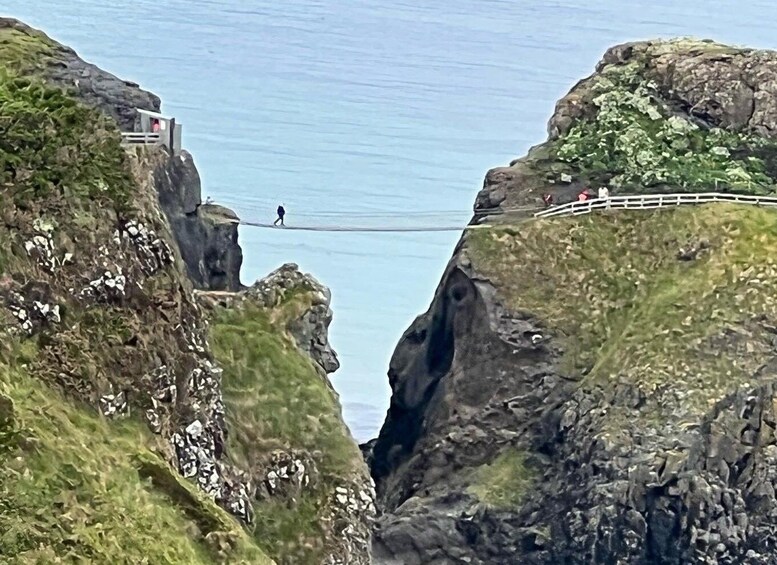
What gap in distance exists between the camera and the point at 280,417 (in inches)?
2773

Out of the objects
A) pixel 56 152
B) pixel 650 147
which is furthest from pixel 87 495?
pixel 650 147

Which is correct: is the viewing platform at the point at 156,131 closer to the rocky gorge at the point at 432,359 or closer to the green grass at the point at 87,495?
the rocky gorge at the point at 432,359

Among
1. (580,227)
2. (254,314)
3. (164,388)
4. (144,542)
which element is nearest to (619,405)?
(580,227)

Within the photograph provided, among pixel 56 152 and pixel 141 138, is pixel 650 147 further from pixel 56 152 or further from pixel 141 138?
pixel 56 152

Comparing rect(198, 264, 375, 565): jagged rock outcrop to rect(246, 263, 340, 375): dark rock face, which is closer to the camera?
rect(198, 264, 375, 565): jagged rock outcrop

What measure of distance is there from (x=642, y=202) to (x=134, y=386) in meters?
38.4

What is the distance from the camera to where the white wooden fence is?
92.2 meters

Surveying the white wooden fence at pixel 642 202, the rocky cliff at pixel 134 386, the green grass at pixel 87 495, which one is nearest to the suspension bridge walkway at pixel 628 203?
the white wooden fence at pixel 642 202

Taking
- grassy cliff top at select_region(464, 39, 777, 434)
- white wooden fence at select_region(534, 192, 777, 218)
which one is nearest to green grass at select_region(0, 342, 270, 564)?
grassy cliff top at select_region(464, 39, 777, 434)

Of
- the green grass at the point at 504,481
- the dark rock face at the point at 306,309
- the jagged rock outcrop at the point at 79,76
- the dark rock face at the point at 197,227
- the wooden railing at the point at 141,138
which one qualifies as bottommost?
the green grass at the point at 504,481

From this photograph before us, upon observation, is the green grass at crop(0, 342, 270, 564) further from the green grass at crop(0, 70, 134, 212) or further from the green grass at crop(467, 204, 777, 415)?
the green grass at crop(467, 204, 777, 415)

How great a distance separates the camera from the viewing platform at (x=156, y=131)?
78188 mm

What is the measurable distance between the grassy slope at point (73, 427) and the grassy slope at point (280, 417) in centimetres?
893

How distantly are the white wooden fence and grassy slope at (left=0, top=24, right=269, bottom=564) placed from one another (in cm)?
3218
